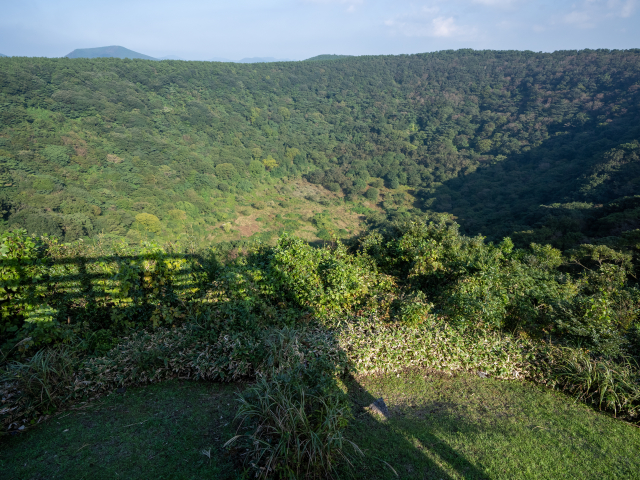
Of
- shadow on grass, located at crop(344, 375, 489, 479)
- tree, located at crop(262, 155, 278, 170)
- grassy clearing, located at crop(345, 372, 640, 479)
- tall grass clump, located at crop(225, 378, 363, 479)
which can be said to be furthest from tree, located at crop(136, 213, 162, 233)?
shadow on grass, located at crop(344, 375, 489, 479)

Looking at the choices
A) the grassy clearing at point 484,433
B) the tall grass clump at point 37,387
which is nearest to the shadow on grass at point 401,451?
the grassy clearing at point 484,433

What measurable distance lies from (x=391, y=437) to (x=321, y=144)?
183 feet

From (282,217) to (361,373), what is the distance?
31821 mm

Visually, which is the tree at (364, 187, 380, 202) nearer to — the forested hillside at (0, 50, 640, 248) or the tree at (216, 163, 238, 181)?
the forested hillside at (0, 50, 640, 248)

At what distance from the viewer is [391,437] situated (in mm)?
3371

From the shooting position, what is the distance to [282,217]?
35.5m

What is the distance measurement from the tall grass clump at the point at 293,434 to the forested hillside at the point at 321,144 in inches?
624

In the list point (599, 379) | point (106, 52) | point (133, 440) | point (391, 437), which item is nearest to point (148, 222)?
point (133, 440)

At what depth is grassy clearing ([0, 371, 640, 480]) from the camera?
2.89 meters

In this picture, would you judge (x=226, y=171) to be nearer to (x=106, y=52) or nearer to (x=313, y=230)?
(x=313, y=230)

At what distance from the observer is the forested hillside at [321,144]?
1024 inches

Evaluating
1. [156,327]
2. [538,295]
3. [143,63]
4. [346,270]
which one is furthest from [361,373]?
[143,63]

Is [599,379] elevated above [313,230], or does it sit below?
above

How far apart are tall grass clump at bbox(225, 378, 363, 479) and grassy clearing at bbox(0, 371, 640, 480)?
0.83ft
